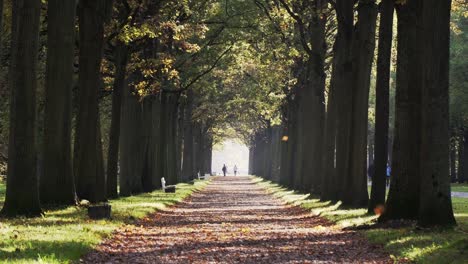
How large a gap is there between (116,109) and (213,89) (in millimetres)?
21330

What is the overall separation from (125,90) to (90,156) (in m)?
9.40

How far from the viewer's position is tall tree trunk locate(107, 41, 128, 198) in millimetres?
30984

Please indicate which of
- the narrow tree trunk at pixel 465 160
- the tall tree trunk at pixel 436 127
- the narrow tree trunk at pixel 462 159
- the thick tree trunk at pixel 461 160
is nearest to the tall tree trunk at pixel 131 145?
the tall tree trunk at pixel 436 127

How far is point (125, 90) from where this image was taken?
34875 millimetres

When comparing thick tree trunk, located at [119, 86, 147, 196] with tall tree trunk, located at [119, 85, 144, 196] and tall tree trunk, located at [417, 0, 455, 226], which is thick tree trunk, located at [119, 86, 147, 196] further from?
tall tree trunk, located at [417, 0, 455, 226]

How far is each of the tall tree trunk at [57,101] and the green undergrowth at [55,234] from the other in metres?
0.87

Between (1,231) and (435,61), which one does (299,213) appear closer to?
(435,61)

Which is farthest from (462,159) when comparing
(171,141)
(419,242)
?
(419,242)

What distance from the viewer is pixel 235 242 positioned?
1708 centimetres

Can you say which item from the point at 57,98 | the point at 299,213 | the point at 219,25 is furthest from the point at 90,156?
the point at 219,25

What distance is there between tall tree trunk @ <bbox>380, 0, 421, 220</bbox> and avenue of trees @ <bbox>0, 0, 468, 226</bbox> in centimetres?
3

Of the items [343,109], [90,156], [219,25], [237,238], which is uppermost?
[219,25]

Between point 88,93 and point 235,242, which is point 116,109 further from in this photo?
point 235,242

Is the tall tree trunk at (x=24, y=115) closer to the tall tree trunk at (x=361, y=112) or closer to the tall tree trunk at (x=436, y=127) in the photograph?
the tall tree trunk at (x=436, y=127)
